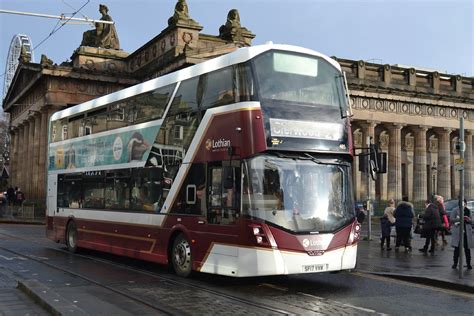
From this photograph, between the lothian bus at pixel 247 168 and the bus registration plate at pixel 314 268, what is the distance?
2 cm

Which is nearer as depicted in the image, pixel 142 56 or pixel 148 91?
pixel 148 91

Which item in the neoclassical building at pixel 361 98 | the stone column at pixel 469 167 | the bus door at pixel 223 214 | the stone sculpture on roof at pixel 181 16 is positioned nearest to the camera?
the bus door at pixel 223 214

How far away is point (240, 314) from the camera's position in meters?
8.01

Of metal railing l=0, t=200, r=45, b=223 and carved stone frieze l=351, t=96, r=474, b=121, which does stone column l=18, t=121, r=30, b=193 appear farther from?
carved stone frieze l=351, t=96, r=474, b=121

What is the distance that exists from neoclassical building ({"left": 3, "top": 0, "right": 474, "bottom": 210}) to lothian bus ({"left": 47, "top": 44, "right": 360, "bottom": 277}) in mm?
28260

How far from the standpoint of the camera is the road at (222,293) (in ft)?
27.5

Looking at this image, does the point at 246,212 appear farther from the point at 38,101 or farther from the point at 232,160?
the point at 38,101

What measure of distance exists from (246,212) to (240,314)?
225 centimetres

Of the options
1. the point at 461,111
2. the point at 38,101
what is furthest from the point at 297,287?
the point at 461,111

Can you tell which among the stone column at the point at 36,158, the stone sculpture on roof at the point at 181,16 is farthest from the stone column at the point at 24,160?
the stone sculpture on roof at the point at 181,16

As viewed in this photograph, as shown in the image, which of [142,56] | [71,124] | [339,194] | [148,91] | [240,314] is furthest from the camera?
[142,56]

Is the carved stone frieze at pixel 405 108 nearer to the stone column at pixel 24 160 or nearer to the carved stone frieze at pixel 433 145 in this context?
the carved stone frieze at pixel 433 145

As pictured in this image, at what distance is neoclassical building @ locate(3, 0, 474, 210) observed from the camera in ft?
144

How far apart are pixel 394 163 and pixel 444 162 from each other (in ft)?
20.3
